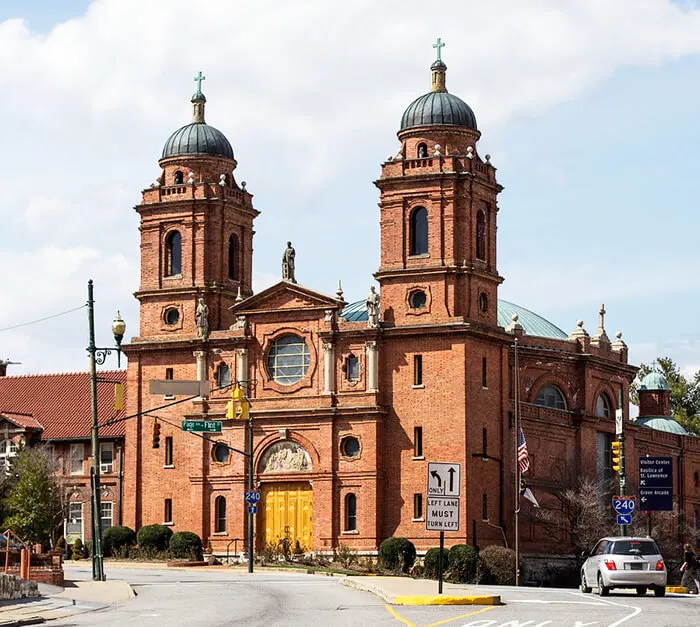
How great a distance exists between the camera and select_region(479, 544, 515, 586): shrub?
68.0 m

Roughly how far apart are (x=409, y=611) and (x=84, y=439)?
54.7 m

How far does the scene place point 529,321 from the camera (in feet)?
290

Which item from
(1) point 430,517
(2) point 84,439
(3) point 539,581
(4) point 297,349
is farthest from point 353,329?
(1) point 430,517

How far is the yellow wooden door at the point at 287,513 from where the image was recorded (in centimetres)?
7312

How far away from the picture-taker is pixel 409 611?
111ft

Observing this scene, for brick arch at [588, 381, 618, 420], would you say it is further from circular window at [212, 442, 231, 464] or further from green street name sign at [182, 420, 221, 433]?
green street name sign at [182, 420, 221, 433]

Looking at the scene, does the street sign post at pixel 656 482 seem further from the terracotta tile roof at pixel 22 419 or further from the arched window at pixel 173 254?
the terracotta tile roof at pixel 22 419

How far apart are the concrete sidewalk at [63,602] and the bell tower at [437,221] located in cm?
2739

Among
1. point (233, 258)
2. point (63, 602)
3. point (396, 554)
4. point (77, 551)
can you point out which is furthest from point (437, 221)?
point (63, 602)

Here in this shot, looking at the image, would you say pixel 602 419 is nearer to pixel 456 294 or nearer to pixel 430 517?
pixel 456 294

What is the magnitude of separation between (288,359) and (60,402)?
2079 centimetres

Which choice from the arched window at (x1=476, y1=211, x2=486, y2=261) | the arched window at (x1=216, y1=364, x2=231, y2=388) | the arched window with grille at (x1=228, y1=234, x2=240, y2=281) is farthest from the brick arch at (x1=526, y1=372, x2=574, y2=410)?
the arched window with grille at (x1=228, y1=234, x2=240, y2=281)

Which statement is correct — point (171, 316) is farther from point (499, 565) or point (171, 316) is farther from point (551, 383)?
point (499, 565)

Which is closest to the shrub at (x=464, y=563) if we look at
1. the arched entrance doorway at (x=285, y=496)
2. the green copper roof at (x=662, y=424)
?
the arched entrance doorway at (x=285, y=496)
